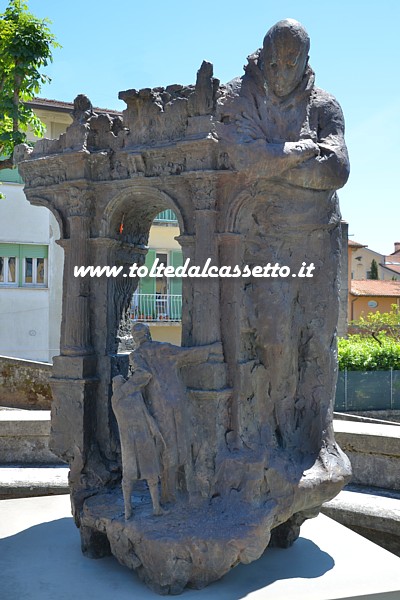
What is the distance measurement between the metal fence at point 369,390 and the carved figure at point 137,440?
44.8 feet

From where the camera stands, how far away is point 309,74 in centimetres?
685

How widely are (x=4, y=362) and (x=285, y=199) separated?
879 cm

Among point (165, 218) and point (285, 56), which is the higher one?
point (165, 218)

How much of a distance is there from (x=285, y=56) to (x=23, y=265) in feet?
60.3

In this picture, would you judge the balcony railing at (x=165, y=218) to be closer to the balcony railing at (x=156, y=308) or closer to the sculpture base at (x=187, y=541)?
the balcony railing at (x=156, y=308)

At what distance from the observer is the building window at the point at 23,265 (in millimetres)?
23406

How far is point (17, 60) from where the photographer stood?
43.5 ft

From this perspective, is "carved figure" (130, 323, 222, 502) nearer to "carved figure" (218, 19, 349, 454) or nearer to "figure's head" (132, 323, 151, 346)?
"figure's head" (132, 323, 151, 346)

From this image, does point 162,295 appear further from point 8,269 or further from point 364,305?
point 364,305

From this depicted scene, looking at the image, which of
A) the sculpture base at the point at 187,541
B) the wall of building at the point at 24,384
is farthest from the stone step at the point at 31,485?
the wall of building at the point at 24,384

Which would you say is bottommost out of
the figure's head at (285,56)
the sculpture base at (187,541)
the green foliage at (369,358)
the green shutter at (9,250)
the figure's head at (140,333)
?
the sculpture base at (187,541)

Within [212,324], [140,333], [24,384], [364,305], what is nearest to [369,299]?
[364,305]

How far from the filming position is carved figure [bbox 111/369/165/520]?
6.18m

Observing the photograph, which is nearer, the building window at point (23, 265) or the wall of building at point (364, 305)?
the building window at point (23, 265)
